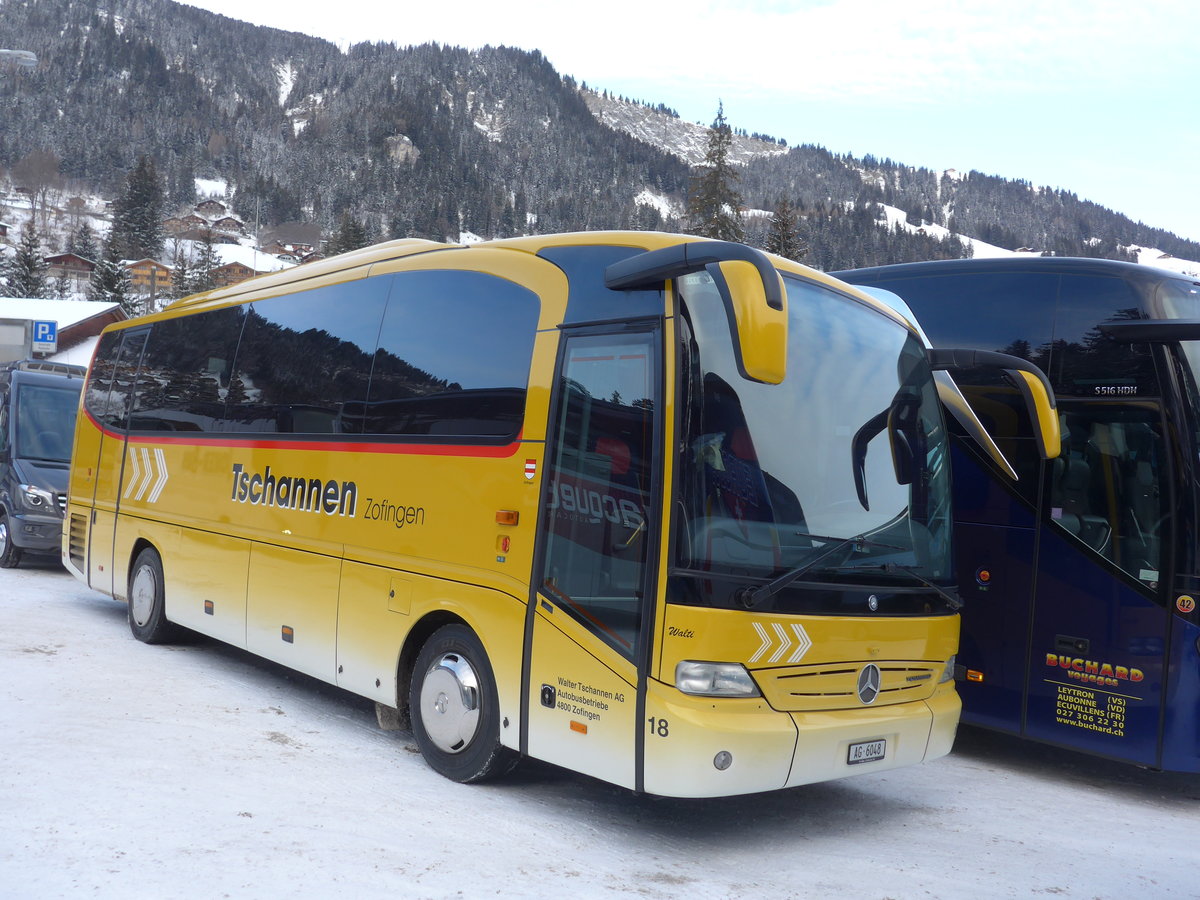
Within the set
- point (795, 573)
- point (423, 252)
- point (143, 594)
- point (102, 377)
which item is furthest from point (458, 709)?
point (102, 377)

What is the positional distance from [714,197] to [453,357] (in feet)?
143

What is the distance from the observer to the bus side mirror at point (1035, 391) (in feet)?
19.8

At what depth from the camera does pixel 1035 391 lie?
239 inches

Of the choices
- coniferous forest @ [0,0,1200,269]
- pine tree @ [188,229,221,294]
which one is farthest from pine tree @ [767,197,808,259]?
coniferous forest @ [0,0,1200,269]

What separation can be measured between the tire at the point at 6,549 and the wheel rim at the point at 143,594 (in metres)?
5.31

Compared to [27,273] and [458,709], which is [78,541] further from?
[27,273]

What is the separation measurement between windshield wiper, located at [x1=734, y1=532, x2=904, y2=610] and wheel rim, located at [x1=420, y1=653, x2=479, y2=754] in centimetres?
181

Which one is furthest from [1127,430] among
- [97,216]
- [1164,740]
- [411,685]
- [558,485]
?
[97,216]

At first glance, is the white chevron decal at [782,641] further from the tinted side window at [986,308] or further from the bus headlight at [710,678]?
the tinted side window at [986,308]

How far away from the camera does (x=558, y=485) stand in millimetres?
5520

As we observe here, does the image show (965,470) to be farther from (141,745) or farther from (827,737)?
(141,745)

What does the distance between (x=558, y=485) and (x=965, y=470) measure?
140 inches

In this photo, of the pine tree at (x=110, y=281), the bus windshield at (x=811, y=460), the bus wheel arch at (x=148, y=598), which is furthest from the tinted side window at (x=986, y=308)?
the pine tree at (x=110, y=281)

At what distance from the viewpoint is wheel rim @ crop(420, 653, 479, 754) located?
5973mm
